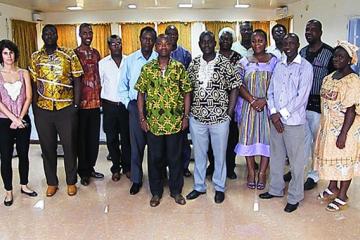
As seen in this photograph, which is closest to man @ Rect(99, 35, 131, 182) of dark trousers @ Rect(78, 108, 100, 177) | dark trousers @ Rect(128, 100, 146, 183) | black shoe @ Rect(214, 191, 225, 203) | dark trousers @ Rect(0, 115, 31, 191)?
dark trousers @ Rect(78, 108, 100, 177)

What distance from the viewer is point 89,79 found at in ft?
12.2

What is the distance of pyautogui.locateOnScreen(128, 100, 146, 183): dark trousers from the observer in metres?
3.47

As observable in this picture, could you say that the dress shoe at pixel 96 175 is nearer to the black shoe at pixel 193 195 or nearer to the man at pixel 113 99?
the man at pixel 113 99

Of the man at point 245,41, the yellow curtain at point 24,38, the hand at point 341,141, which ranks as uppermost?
the yellow curtain at point 24,38

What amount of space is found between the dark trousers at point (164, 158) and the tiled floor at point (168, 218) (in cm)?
14

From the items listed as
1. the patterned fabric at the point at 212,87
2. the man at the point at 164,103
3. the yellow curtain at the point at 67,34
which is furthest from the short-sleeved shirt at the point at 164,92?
the yellow curtain at the point at 67,34

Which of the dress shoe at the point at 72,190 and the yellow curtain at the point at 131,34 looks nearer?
the dress shoe at the point at 72,190

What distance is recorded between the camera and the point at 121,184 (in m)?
3.89

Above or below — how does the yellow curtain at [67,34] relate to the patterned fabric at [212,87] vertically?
above

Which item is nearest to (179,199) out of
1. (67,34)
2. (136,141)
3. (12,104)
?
(136,141)

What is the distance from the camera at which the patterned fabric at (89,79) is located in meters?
3.68

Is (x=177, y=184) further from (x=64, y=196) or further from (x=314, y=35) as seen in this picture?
(x=314, y=35)

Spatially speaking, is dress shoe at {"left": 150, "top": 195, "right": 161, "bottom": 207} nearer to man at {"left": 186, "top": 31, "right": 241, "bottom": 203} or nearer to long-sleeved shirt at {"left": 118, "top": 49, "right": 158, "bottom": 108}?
man at {"left": 186, "top": 31, "right": 241, "bottom": 203}

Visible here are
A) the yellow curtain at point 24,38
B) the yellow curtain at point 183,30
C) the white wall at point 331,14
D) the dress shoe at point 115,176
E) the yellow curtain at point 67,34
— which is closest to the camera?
the dress shoe at point 115,176
